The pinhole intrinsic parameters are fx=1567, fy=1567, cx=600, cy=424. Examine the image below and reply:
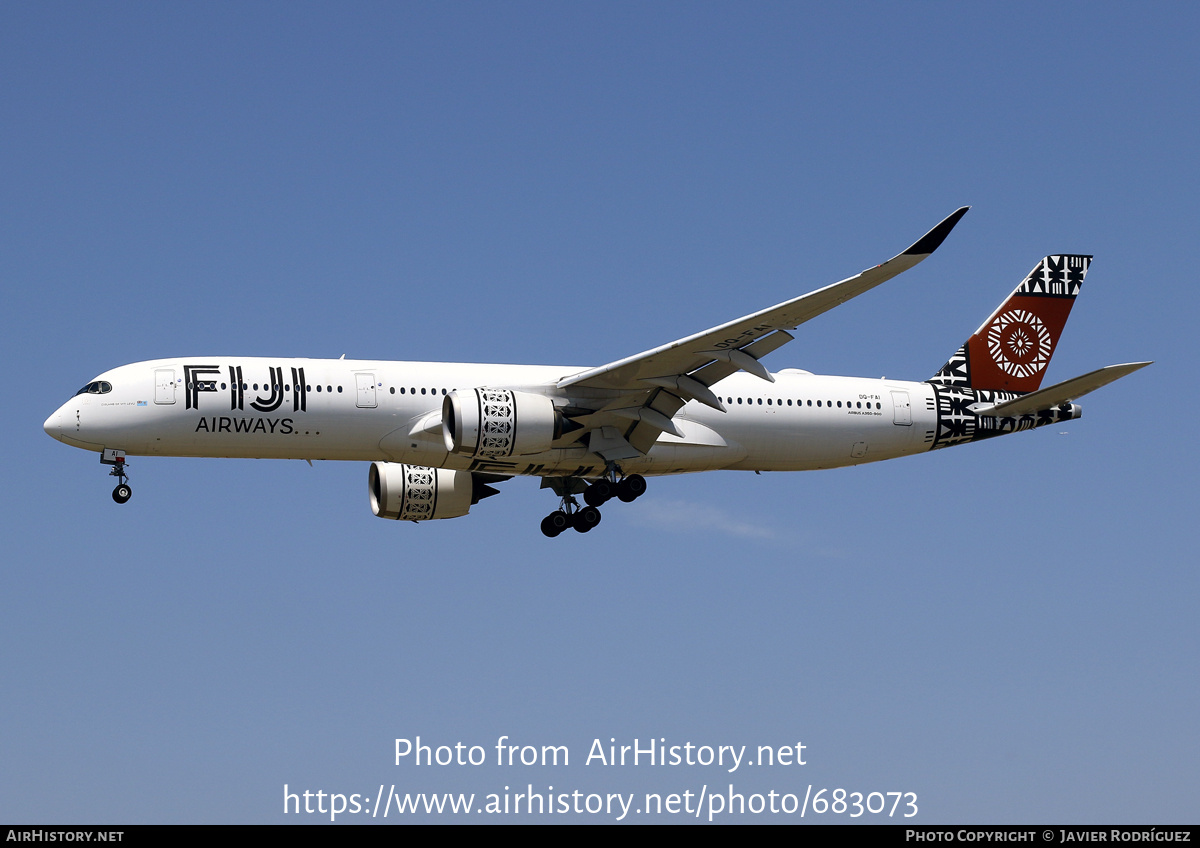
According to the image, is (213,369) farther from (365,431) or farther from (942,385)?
(942,385)

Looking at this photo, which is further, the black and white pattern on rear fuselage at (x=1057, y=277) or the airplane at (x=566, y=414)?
the black and white pattern on rear fuselage at (x=1057, y=277)

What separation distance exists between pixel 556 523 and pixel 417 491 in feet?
13.6

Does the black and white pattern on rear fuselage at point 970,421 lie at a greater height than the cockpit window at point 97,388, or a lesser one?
lesser

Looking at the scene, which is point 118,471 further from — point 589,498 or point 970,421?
point 970,421

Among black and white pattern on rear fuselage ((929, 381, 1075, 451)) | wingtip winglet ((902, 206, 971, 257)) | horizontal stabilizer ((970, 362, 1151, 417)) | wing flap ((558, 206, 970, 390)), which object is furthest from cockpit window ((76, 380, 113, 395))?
horizontal stabilizer ((970, 362, 1151, 417))

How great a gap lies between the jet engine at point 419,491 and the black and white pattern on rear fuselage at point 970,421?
11.9m

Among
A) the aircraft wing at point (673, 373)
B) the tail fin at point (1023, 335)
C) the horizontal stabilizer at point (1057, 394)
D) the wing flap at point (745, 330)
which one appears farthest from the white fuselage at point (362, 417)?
the tail fin at point (1023, 335)

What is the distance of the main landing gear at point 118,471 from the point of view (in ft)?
119

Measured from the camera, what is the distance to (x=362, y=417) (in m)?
36.6

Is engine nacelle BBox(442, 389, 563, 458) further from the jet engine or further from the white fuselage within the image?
the jet engine

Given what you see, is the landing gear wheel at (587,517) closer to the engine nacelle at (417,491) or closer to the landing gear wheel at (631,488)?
the landing gear wheel at (631,488)

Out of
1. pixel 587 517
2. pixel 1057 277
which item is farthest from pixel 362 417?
pixel 1057 277

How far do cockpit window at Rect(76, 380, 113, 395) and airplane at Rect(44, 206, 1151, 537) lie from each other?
5cm

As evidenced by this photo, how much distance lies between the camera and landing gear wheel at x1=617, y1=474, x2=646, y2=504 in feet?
126
